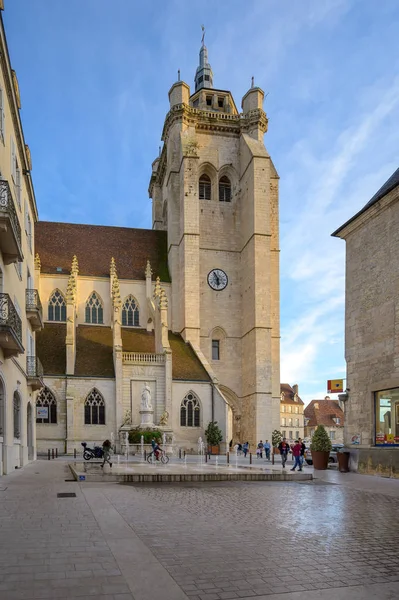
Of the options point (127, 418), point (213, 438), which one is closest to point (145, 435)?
point (127, 418)

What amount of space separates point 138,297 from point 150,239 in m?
6.28

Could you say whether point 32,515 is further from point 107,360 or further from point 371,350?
point 107,360

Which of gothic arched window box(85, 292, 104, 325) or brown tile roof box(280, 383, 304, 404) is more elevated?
gothic arched window box(85, 292, 104, 325)

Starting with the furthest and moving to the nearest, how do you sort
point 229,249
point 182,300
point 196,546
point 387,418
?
point 229,249 → point 182,300 → point 387,418 → point 196,546

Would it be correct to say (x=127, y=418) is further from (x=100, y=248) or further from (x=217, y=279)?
(x=100, y=248)

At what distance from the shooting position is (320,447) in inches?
809

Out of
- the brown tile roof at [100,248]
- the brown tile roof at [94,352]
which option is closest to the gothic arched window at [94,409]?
the brown tile roof at [94,352]

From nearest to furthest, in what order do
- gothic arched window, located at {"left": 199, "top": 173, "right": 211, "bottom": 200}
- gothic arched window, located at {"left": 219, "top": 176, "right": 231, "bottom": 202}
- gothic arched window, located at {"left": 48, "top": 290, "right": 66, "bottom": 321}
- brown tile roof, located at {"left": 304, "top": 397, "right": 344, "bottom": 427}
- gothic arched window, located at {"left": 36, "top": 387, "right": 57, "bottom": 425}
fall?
gothic arched window, located at {"left": 36, "top": 387, "right": 57, "bottom": 425}
gothic arched window, located at {"left": 48, "top": 290, "right": 66, "bottom": 321}
gothic arched window, located at {"left": 199, "top": 173, "right": 211, "bottom": 200}
gothic arched window, located at {"left": 219, "top": 176, "right": 231, "bottom": 202}
brown tile roof, located at {"left": 304, "top": 397, "right": 344, "bottom": 427}

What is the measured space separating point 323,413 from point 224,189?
115 ft

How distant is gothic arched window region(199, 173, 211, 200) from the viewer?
1743 inches

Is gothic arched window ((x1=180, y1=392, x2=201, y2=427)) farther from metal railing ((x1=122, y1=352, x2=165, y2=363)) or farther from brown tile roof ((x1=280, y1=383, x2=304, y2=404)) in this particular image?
brown tile roof ((x1=280, y1=383, x2=304, y2=404))


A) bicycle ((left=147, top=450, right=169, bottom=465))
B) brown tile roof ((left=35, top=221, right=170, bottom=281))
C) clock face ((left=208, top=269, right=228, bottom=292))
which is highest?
brown tile roof ((left=35, top=221, right=170, bottom=281))

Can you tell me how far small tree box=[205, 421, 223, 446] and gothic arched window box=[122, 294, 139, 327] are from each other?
1004 cm

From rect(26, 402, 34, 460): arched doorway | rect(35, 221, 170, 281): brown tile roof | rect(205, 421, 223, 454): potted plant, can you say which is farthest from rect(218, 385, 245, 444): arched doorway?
rect(26, 402, 34, 460): arched doorway
